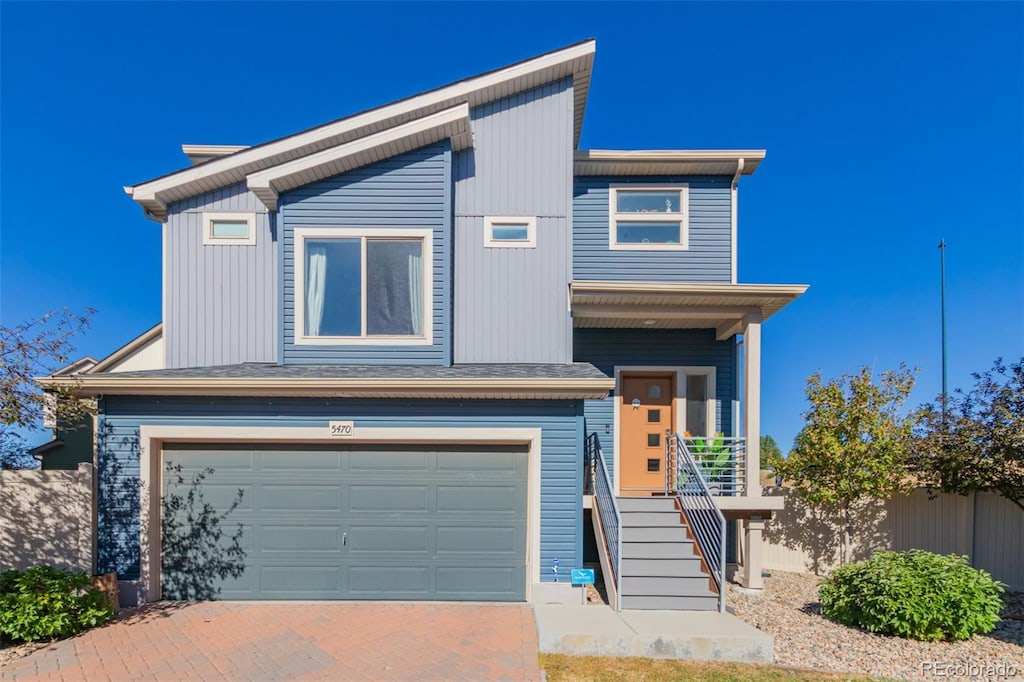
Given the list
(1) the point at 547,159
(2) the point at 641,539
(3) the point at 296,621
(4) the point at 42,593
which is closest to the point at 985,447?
(2) the point at 641,539

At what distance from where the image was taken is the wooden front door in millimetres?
9117

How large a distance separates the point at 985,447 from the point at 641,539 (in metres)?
5.57

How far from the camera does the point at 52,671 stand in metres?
5.05

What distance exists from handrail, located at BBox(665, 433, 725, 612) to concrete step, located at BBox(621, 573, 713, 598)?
0.22 meters

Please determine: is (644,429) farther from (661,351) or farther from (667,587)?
(667,587)

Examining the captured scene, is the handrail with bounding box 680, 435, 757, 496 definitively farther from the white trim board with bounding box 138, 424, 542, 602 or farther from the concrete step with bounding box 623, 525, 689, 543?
the white trim board with bounding box 138, 424, 542, 602

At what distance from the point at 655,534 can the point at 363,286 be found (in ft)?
17.6

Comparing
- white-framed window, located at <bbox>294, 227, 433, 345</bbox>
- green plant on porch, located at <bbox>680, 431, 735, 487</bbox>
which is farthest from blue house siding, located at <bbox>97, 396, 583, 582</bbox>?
green plant on porch, located at <bbox>680, 431, 735, 487</bbox>

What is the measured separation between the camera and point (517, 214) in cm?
828

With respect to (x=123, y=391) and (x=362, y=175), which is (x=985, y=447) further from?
(x=123, y=391)

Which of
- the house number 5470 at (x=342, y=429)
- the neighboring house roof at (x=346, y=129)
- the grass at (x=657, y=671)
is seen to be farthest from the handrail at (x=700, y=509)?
the neighboring house roof at (x=346, y=129)

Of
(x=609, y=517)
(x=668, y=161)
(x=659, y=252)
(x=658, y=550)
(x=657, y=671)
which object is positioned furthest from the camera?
(x=659, y=252)

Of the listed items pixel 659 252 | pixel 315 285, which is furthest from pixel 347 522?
pixel 659 252

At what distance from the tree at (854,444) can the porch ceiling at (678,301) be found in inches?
87.2
